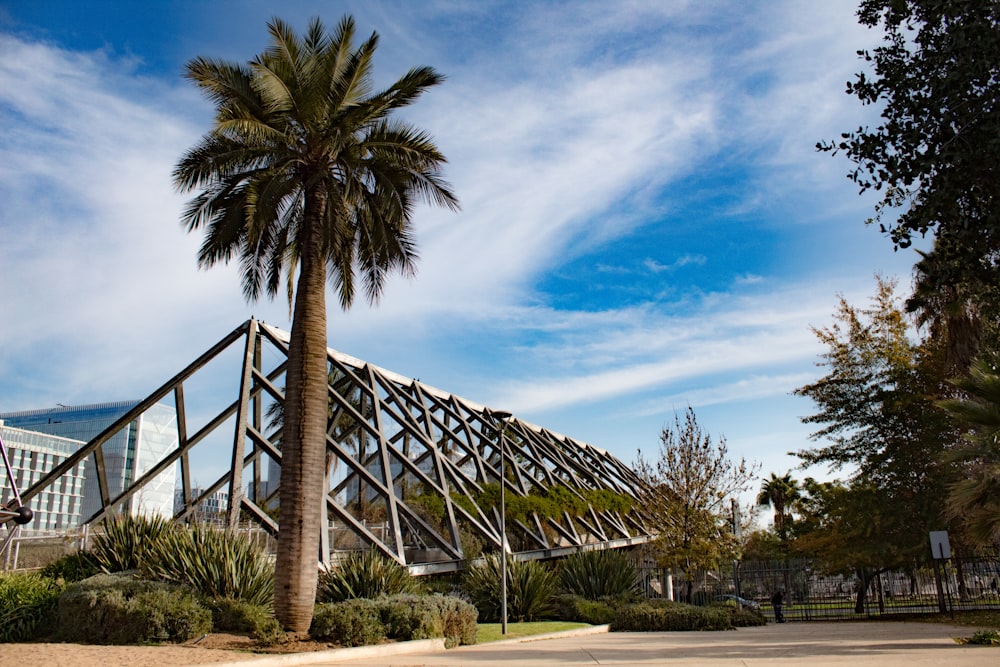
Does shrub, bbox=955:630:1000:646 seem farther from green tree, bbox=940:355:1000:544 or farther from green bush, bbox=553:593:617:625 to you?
green bush, bbox=553:593:617:625

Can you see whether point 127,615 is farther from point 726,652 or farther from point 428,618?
point 726,652

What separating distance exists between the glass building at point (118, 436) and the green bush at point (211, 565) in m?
147

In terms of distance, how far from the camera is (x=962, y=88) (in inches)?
401

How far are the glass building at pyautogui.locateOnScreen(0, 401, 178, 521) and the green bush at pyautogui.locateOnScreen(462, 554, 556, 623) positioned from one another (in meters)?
142

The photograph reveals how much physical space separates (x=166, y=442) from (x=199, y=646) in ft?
571

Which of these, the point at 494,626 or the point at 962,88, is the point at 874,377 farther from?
the point at 962,88

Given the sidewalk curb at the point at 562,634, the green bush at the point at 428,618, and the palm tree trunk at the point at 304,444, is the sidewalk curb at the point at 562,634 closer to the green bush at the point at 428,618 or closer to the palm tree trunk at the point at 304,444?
the green bush at the point at 428,618

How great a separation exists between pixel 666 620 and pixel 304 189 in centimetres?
1805

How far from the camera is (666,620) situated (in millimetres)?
25344

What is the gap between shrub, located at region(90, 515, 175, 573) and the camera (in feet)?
57.8

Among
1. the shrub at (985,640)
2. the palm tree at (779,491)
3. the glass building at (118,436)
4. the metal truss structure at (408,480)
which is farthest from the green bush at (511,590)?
the glass building at (118,436)

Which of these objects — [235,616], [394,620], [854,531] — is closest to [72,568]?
[235,616]

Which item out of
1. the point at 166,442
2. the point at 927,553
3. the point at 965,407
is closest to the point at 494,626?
the point at 965,407

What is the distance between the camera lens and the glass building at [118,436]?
155 meters
